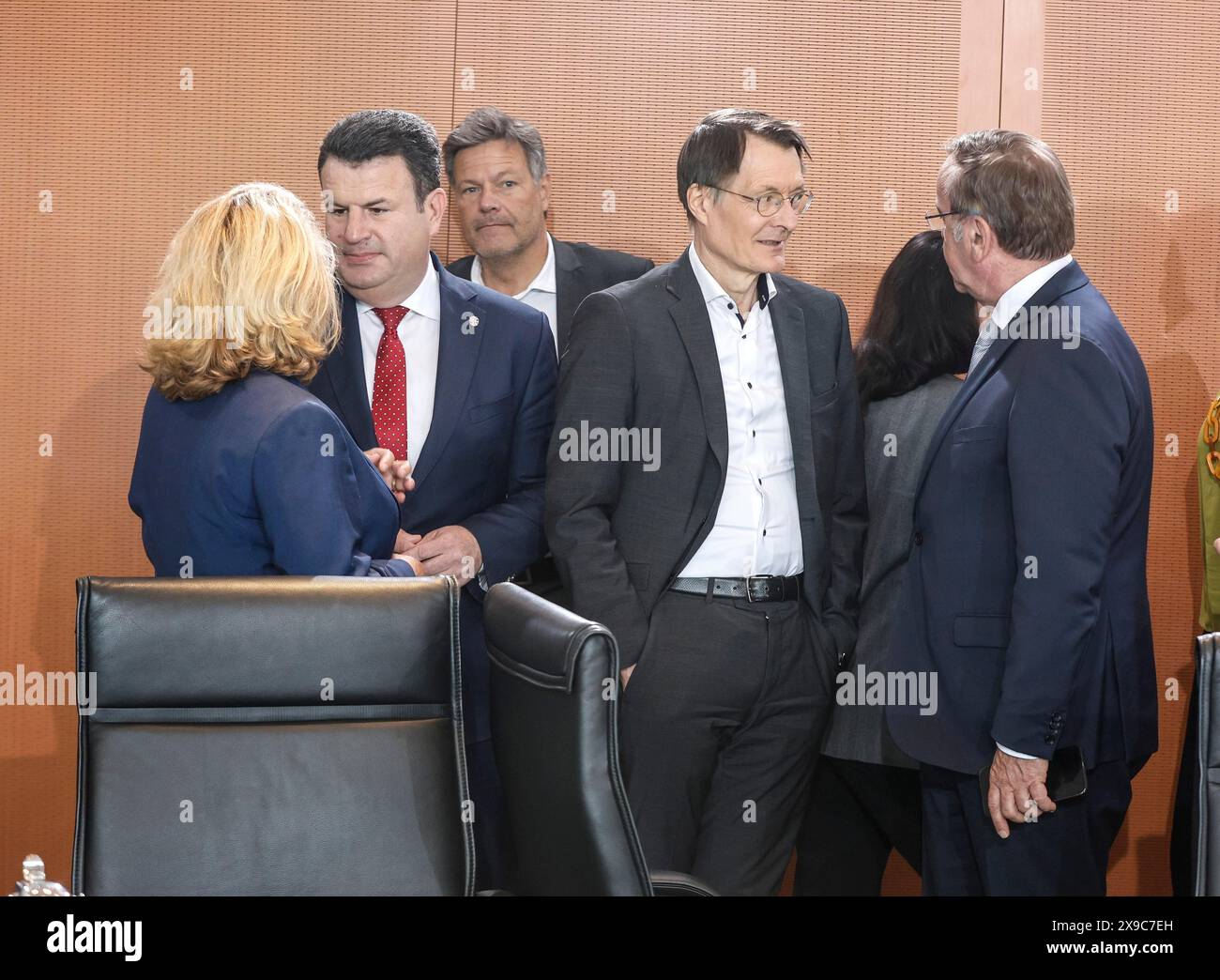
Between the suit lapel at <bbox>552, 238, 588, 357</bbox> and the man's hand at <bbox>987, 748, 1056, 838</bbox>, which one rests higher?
the suit lapel at <bbox>552, 238, 588, 357</bbox>

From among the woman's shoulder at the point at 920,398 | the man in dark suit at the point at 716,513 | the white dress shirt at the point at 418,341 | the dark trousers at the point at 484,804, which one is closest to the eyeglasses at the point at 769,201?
the man in dark suit at the point at 716,513

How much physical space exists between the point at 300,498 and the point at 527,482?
3.09ft

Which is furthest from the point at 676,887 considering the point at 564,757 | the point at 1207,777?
the point at 1207,777

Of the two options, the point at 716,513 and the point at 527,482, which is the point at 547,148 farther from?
the point at 716,513

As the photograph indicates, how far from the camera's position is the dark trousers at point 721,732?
2633 mm

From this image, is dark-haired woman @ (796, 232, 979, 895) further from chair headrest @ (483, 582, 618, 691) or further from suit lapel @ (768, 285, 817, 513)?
chair headrest @ (483, 582, 618, 691)

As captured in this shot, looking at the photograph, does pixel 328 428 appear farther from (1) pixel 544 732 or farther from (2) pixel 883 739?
(2) pixel 883 739

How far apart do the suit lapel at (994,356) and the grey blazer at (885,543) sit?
0.73 ft

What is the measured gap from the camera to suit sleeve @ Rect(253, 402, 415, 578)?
2.04m

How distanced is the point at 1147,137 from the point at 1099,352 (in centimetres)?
166

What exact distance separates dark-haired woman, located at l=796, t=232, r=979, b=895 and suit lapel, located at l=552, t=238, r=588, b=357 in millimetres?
827

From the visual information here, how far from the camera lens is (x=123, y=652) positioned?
1.70m

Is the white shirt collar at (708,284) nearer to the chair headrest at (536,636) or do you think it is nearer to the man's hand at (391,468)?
the man's hand at (391,468)

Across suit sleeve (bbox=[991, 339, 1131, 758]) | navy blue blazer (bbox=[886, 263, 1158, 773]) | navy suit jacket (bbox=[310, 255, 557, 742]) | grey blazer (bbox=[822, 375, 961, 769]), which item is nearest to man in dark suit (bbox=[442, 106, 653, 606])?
navy suit jacket (bbox=[310, 255, 557, 742])
